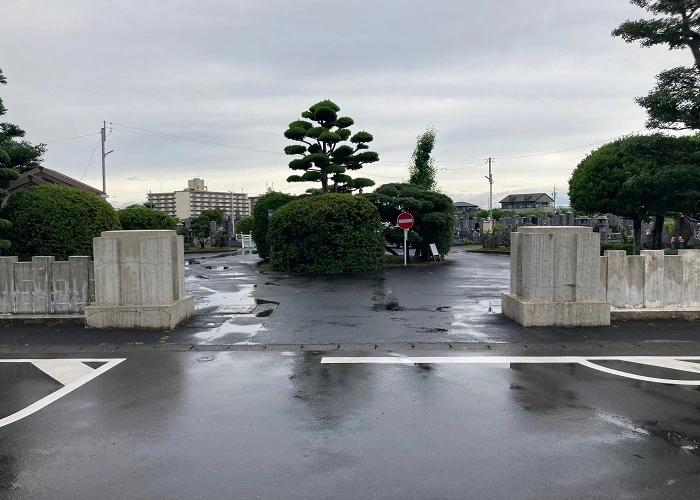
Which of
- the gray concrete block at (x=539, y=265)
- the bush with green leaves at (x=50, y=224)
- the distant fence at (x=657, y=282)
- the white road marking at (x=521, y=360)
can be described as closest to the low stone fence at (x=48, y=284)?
the bush with green leaves at (x=50, y=224)

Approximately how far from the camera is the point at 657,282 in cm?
908

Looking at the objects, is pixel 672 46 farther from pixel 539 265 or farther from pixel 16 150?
pixel 16 150

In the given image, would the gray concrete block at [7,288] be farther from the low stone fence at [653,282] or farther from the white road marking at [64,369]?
the low stone fence at [653,282]

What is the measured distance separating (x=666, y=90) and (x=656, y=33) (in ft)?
6.37

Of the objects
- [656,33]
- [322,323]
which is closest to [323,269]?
[322,323]

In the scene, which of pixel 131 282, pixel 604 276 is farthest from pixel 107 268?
pixel 604 276

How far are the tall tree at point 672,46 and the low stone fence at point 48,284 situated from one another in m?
16.7

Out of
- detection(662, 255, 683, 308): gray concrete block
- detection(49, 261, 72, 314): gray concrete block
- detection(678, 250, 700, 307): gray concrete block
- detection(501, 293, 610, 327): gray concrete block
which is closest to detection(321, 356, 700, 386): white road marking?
detection(501, 293, 610, 327): gray concrete block

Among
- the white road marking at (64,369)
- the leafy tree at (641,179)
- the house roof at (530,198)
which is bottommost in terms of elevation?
the white road marking at (64,369)

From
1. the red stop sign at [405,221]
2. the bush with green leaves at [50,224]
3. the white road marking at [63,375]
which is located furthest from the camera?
the red stop sign at [405,221]

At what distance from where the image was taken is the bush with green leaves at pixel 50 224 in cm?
1354

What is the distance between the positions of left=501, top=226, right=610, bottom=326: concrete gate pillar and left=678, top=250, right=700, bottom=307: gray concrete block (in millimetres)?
1779

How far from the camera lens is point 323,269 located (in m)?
17.9

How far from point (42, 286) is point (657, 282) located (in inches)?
429
